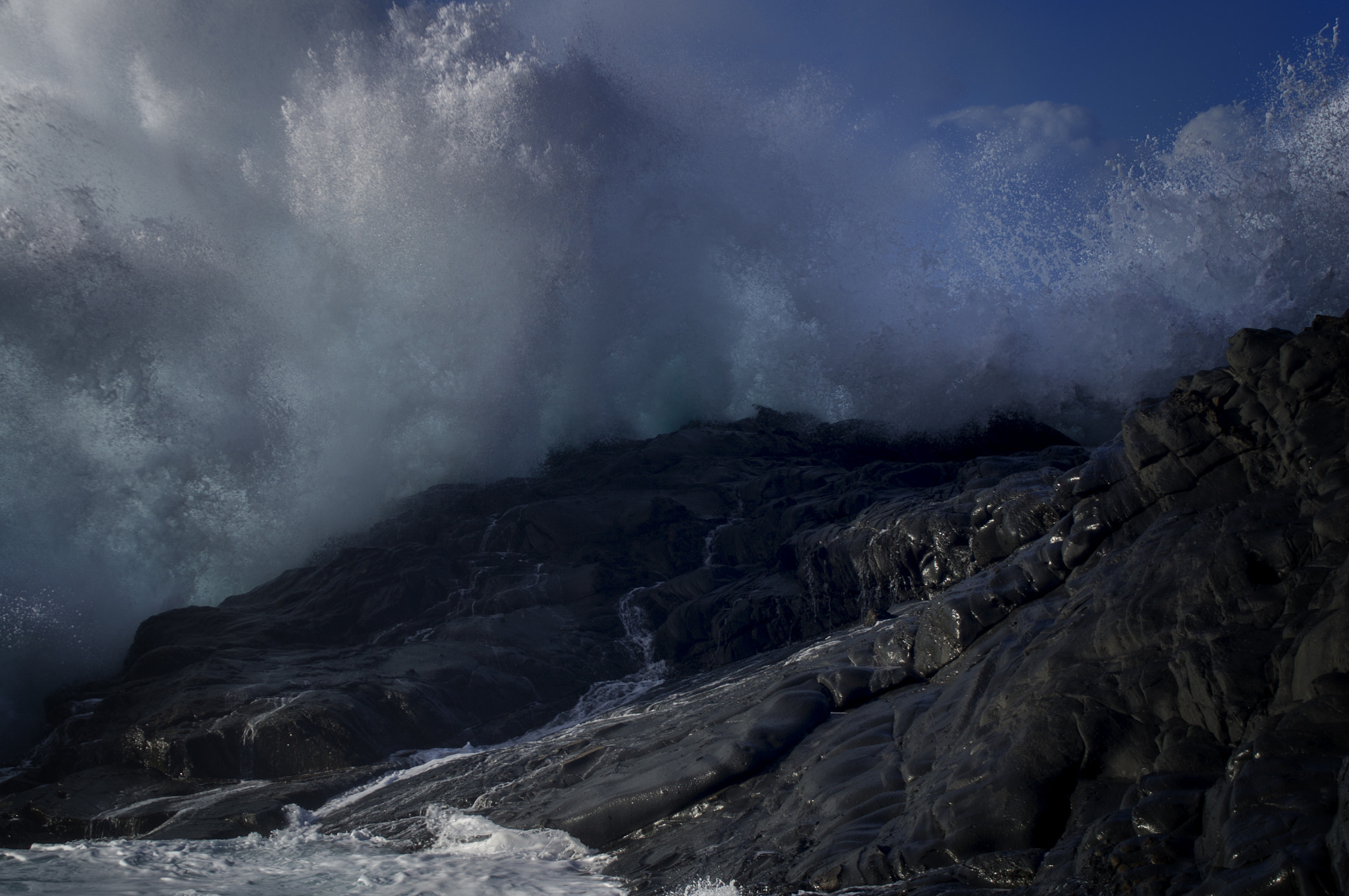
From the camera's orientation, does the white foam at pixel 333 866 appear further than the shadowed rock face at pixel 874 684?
Yes

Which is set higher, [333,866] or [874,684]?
[874,684]

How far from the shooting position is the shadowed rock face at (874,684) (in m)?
8.81

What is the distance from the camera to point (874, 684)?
1570 cm

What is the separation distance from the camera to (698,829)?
13266 mm

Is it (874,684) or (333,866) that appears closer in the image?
(333,866)

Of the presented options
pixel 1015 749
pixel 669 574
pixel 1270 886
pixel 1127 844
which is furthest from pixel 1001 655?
pixel 669 574

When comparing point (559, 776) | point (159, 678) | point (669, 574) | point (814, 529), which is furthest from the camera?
point (669, 574)

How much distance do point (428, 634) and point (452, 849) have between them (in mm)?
17067

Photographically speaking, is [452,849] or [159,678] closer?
[452,849]

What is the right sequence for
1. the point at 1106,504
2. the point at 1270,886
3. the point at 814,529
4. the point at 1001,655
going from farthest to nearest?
1. the point at 814,529
2. the point at 1106,504
3. the point at 1001,655
4. the point at 1270,886

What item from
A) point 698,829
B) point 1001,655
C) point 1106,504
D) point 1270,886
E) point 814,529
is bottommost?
point 1270,886

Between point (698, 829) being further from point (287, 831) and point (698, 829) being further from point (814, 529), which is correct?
point (814, 529)

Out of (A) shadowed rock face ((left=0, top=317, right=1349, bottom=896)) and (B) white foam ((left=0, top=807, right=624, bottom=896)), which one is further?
(B) white foam ((left=0, top=807, right=624, bottom=896))

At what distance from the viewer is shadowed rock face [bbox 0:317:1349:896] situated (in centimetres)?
881
